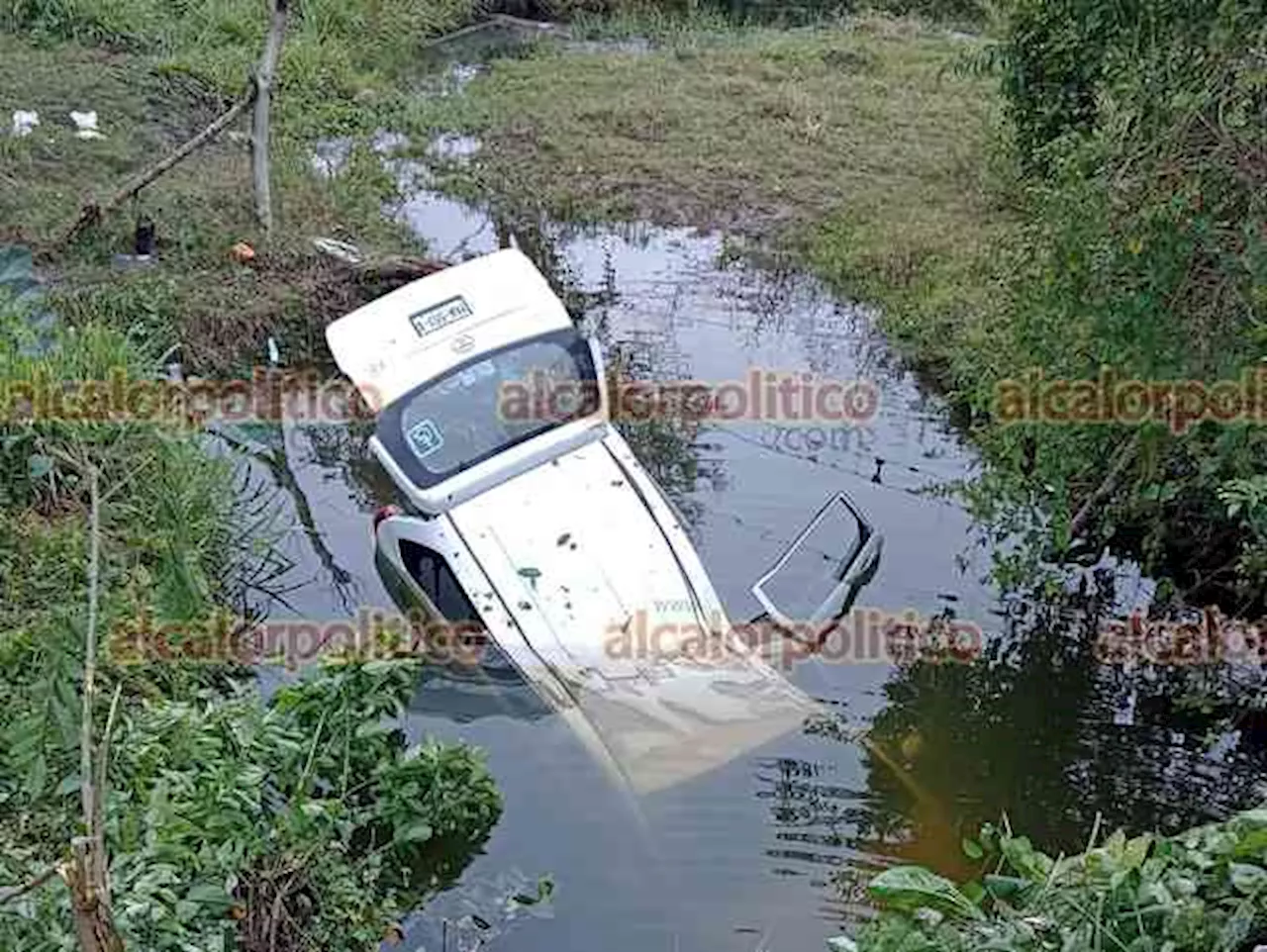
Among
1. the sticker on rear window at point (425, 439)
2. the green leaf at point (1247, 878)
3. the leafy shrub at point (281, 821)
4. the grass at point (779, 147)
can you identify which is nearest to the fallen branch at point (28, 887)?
the leafy shrub at point (281, 821)

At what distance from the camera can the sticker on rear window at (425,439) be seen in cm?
772

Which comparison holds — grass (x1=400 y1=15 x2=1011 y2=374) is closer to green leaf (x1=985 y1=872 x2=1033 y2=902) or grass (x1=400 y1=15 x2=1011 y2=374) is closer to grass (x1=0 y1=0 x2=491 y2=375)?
grass (x1=0 y1=0 x2=491 y2=375)

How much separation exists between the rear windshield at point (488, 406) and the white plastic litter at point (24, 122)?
23.9ft

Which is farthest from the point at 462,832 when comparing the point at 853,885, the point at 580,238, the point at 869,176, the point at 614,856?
the point at 869,176

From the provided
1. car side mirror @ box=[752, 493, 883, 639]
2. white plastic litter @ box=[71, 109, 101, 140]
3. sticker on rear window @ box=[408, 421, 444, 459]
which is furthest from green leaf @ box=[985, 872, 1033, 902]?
white plastic litter @ box=[71, 109, 101, 140]

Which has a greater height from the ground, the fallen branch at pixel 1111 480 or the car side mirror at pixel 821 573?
the fallen branch at pixel 1111 480

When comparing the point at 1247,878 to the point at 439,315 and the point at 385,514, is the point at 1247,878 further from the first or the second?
the point at 439,315

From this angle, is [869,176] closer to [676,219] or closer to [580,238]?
[676,219]

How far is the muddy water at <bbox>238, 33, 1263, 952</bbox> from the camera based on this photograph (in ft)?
20.0

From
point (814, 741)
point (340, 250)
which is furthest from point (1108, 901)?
point (340, 250)

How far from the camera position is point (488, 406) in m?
→ 7.86

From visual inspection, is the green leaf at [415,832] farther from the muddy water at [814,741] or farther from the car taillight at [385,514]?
the car taillight at [385,514]

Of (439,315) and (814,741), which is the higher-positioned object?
(439,315)

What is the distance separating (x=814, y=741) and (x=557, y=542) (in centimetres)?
164
